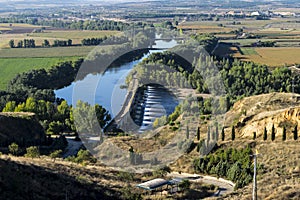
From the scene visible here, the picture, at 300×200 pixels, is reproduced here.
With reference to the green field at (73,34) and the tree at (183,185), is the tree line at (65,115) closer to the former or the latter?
the tree at (183,185)

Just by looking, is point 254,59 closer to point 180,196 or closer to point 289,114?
point 289,114

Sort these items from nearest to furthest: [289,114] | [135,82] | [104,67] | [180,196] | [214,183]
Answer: [180,196]
[214,183]
[289,114]
[135,82]
[104,67]

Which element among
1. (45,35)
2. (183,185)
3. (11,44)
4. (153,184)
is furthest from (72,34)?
(153,184)

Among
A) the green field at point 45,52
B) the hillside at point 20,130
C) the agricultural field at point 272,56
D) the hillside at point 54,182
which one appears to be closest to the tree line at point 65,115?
the hillside at point 20,130

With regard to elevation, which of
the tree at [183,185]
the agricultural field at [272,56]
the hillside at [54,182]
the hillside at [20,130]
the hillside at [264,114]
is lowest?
the tree at [183,185]

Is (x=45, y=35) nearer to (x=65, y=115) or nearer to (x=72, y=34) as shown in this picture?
(x=72, y=34)

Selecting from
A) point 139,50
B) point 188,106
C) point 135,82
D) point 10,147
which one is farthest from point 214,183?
point 139,50
